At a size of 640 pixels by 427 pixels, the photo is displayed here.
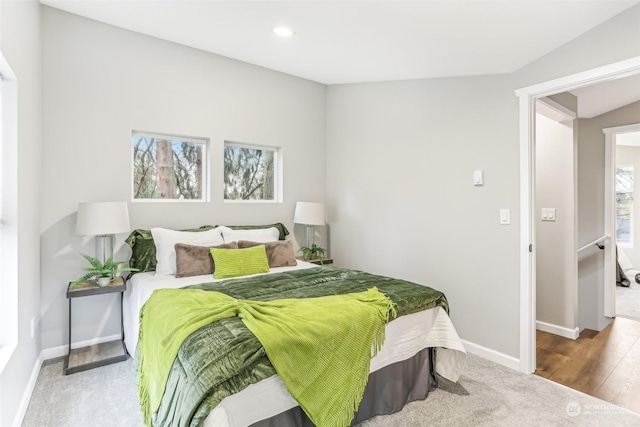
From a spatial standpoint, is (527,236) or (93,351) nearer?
(527,236)

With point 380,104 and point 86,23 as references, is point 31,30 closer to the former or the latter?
point 86,23

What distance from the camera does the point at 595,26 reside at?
2277 millimetres

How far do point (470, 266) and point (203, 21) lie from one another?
3.10 m

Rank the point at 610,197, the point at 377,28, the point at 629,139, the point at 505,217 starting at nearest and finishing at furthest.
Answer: the point at 377,28 → the point at 505,217 → the point at 610,197 → the point at 629,139

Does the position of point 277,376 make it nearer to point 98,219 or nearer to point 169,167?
point 98,219

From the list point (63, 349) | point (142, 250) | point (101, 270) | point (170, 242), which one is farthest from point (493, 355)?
point (63, 349)

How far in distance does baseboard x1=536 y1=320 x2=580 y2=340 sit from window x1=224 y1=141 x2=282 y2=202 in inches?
126

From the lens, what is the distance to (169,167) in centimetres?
346

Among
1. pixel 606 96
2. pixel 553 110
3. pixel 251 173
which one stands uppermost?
pixel 606 96

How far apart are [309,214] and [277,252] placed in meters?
0.77

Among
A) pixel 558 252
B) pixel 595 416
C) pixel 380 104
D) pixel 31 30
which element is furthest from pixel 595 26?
pixel 31 30

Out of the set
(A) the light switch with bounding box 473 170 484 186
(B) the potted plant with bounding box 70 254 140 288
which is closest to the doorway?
(A) the light switch with bounding box 473 170 484 186

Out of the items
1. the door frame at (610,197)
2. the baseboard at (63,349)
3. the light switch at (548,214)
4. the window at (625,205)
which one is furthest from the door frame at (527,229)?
the window at (625,205)

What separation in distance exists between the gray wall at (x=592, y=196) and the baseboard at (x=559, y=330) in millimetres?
453
